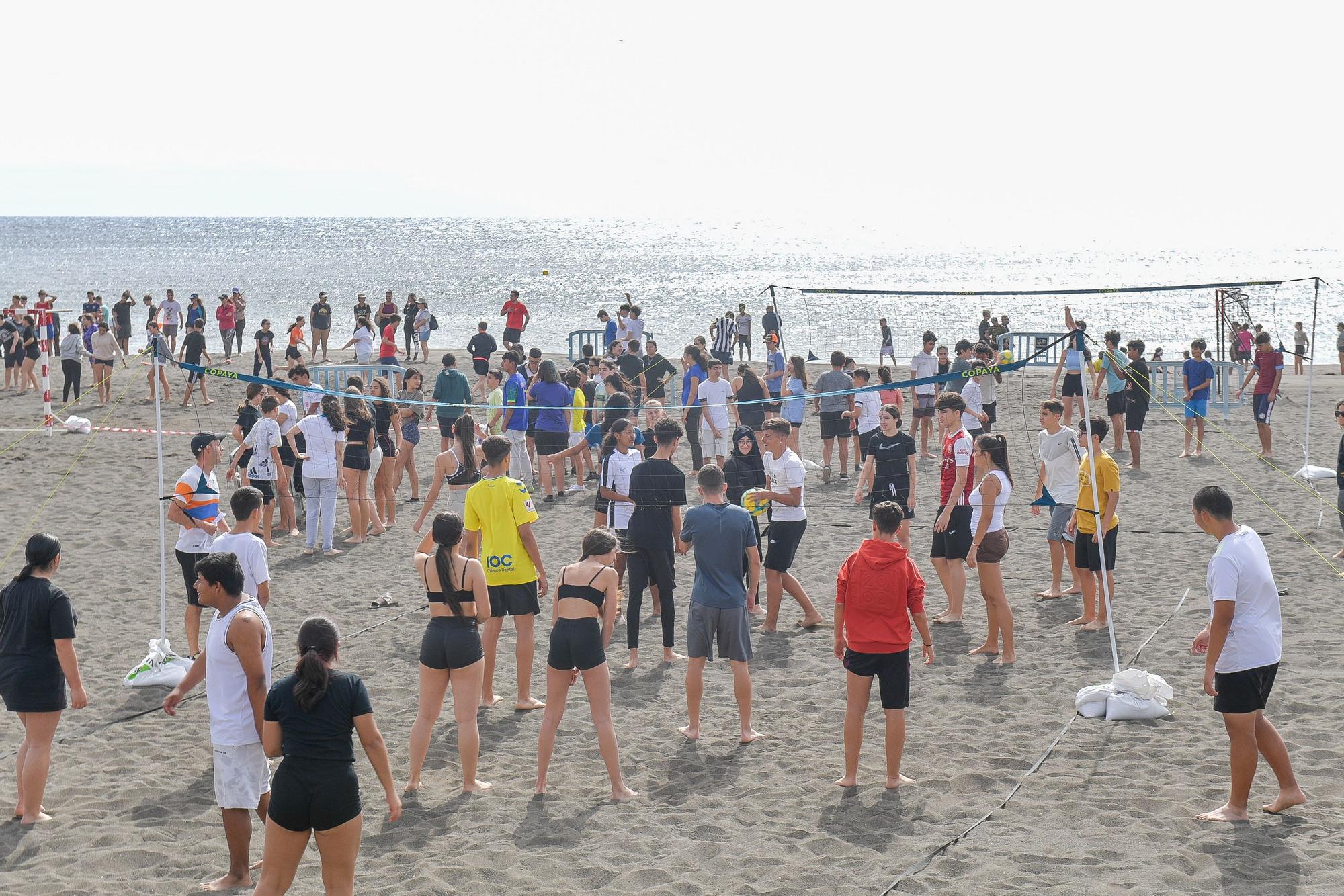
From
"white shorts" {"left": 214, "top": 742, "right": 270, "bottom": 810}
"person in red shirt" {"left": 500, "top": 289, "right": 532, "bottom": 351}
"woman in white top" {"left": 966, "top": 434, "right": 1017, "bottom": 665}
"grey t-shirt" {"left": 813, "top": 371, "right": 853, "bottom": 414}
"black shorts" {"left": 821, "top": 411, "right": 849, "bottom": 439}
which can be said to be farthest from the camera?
"person in red shirt" {"left": 500, "top": 289, "right": 532, "bottom": 351}

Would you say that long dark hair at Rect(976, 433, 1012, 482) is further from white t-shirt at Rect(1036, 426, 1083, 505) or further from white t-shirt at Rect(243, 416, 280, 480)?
white t-shirt at Rect(243, 416, 280, 480)

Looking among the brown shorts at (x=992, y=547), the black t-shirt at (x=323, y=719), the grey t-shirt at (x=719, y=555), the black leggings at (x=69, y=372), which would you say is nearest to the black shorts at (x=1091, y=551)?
the brown shorts at (x=992, y=547)

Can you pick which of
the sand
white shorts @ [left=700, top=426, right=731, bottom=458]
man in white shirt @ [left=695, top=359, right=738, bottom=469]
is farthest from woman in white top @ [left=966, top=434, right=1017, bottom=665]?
white shorts @ [left=700, top=426, right=731, bottom=458]

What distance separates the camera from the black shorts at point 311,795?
4266mm

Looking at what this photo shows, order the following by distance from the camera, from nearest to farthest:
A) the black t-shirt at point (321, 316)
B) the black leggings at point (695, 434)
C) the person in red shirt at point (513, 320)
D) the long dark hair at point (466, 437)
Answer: the long dark hair at point (466, 437) < the black leggings at point (695, 434) < the person in red shirt at point (513, 320) < the black t-shirt at point (321, 316)

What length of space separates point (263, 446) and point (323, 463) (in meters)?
0.63

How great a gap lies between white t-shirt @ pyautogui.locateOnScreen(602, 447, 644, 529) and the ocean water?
10.3 meters

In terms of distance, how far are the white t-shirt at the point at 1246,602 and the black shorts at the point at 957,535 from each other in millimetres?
2712

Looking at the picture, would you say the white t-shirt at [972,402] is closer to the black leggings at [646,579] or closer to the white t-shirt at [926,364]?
the white t-shirt at [926,364]

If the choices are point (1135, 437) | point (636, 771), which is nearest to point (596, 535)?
point (636, 771)

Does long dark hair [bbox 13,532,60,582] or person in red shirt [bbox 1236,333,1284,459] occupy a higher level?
person in red shirt [bbox 1236,333,1284,459]

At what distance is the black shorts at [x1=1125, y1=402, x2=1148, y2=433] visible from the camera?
14703 millimetres

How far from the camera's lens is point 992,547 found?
305 inches

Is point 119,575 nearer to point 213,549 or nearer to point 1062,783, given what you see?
point 213,549
